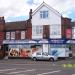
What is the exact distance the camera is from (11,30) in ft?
234

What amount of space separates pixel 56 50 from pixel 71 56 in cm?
305

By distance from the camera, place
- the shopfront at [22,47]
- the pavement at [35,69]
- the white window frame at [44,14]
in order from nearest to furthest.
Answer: the pavement at [35,69] < the white window frame at [44,14] < the shopfront at [22,47]

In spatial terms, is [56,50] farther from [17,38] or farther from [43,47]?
[17,38]

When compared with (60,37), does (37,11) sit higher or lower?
higher

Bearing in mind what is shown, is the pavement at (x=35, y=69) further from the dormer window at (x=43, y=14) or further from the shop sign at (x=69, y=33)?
the dormer window at (x=43, y=14)

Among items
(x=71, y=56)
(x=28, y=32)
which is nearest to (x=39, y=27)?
(x=28, y=32)

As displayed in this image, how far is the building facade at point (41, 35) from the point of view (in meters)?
65.2

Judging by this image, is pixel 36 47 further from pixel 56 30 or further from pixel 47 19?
pixel 47 19

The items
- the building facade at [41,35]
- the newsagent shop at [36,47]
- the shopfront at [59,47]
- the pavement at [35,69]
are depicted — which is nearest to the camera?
the pavement at [35,69]

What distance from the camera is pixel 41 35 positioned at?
67438 millimetres

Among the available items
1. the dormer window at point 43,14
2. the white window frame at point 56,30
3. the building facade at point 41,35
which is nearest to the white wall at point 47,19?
the building facade at point 41,35

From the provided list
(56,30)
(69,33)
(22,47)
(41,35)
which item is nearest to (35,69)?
(69,33)

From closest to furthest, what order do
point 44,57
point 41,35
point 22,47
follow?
point 44,57 < point 41,35 < point 22,47

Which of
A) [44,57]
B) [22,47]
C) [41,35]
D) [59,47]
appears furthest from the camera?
[22,47]
